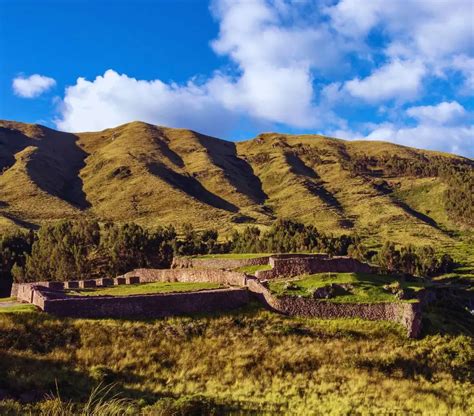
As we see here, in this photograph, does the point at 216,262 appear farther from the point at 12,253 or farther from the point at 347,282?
the point at 12,253

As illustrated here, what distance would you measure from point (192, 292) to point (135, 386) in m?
8.87

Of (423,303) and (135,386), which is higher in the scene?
(423,303)

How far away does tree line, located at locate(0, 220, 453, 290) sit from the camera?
6406 cm

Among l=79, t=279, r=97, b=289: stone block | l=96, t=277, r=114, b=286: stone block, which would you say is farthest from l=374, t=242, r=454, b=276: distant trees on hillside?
l=79, t=279, r=97, b=289: stone block

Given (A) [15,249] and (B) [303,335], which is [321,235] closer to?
(A) [15,249]

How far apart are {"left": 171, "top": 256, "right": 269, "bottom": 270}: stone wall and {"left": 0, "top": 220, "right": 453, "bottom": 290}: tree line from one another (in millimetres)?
19022

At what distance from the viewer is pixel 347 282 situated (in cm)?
3412

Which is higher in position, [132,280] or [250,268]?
[250,268]

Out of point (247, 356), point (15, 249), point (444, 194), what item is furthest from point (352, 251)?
point (444, 194)

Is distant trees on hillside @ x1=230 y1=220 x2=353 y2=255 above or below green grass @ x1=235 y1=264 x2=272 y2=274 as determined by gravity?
above

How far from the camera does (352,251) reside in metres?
85.6

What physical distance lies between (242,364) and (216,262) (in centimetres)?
2033

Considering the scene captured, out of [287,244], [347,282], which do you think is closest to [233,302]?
[347,282]

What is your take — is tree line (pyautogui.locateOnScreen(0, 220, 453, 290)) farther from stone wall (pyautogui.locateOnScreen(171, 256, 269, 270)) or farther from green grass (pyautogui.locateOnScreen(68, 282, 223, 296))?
green grass (pyautogui.locateOnScreen(68, 282, 223, 296))
